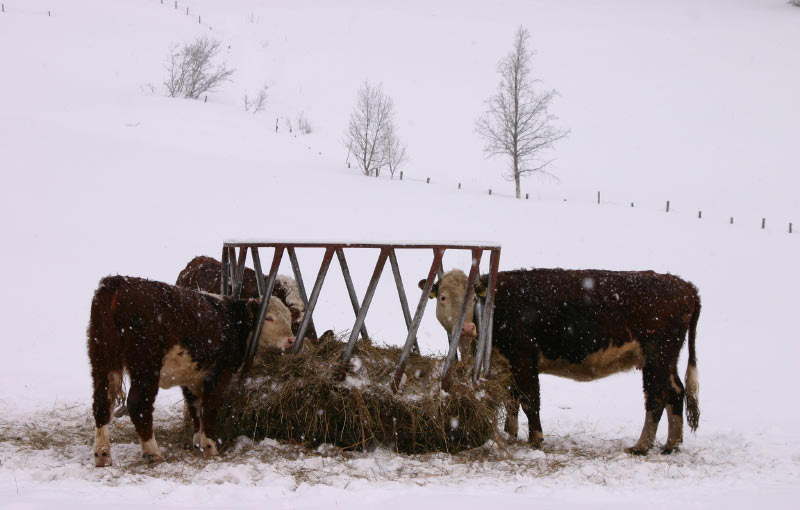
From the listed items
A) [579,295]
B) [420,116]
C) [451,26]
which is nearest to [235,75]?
[420,116]

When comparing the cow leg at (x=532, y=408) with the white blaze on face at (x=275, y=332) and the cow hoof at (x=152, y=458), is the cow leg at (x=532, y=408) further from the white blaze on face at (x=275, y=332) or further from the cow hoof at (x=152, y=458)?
the cow hoof at (x=152, y=458)

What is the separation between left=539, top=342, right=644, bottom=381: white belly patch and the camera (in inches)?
264

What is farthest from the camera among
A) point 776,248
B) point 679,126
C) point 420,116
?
point 420,116

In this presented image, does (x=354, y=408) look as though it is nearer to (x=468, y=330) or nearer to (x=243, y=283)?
(x=468, y=330)

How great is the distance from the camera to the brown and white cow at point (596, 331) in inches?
262

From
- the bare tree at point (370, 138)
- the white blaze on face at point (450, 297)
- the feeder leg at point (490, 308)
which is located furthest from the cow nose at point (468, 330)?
the bare tree at point (370, 138)

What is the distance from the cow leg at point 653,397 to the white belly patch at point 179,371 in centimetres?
398

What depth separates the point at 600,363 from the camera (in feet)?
22.1

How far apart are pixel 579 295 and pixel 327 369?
8.42 feet

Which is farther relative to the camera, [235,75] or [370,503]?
[235,75]

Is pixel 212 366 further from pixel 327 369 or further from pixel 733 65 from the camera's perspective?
pixel 733 65

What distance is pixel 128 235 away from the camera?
57.3 feet

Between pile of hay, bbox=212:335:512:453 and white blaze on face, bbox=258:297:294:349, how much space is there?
168 mm

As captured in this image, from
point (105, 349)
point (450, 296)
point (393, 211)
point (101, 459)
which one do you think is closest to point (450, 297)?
point (450, 296)
